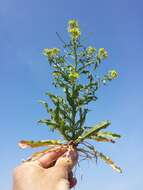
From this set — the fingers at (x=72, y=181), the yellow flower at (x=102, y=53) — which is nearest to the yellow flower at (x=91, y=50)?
the yellow flower at (x=102, y=53)

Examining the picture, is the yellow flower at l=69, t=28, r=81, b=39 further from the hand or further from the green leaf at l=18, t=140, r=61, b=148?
the hand

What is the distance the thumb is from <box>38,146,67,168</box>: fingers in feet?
0.28

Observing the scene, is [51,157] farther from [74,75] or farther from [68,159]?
[74,75]

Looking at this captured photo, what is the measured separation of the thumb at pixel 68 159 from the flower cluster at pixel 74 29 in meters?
3.27

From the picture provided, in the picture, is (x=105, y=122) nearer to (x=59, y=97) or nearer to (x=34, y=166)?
(x=59, y=97)

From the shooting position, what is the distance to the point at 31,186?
12.7 feet

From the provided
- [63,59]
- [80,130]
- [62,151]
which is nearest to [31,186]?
[62,151]

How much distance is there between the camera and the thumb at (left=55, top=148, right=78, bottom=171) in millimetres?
5200

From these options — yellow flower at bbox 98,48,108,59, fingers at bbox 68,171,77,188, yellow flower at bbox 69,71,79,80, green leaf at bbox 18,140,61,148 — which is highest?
yellow flower at bbox 98,48,108,59

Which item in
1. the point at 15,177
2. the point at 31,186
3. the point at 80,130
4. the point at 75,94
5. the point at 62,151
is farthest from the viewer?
the point at 75,94

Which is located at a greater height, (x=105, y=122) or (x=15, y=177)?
(x=105, y=122)

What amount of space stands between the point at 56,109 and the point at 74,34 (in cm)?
233

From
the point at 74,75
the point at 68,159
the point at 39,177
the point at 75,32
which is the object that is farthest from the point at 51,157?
the point at 75,32

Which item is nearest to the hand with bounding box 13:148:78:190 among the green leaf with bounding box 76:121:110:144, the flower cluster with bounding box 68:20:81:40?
the green leaf with bounding box 76:121:110:144
